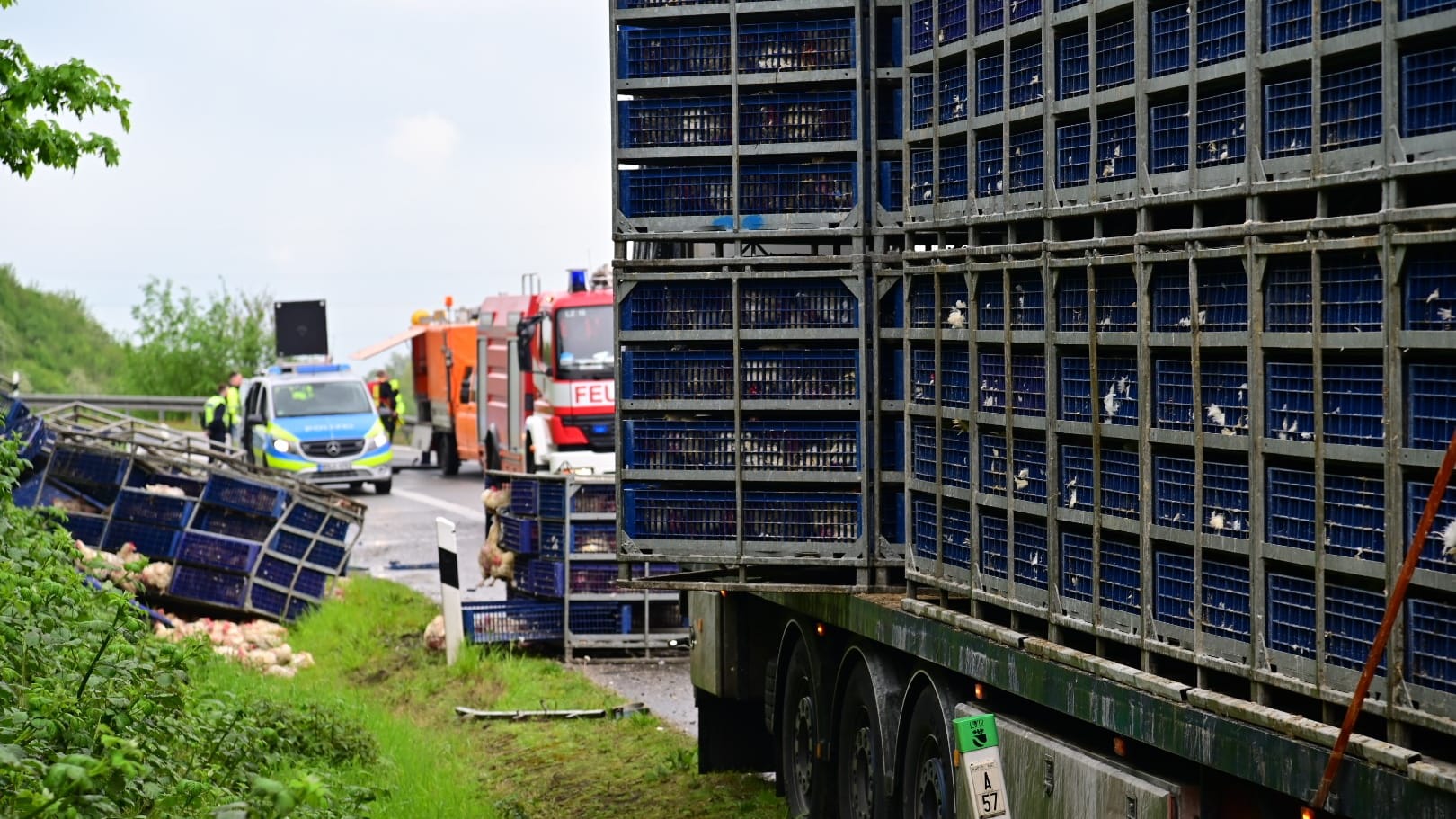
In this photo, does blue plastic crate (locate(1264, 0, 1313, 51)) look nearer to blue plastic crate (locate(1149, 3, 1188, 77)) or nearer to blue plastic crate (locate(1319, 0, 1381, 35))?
blue plastic crate (locate(1319, 0, 1381, 35))

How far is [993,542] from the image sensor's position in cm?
874

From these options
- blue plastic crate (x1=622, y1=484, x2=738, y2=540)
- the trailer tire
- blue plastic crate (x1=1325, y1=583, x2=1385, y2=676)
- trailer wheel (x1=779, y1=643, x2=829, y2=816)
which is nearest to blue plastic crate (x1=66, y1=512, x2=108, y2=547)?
trailer wheel (x1=779, y1=643, x2=829, y2=816)

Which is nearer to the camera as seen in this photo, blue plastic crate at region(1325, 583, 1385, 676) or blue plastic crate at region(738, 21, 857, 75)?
blue plastic crate at region(1325, 583, 1385, 676)

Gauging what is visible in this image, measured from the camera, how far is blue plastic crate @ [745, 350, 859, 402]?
33.5ft

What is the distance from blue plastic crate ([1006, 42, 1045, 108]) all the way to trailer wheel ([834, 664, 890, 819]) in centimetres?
311

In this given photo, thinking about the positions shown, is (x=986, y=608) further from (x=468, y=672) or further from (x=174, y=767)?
(x=468, y=672)

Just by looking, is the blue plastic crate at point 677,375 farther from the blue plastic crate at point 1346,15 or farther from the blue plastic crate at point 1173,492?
the blue plastic crate at point 1346,15

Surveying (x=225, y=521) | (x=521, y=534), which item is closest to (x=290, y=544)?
(x=225, y=521)

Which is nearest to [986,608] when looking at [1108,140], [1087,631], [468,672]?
[1087,631]

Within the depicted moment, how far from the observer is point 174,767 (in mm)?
8281

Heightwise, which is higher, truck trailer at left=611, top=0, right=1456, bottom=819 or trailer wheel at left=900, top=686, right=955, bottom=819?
truck trailer at left=611, top=0, right=1456, bottom=819

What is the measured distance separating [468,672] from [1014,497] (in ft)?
29.2

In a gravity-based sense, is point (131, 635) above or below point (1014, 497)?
below

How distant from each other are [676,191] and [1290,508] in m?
4.93
